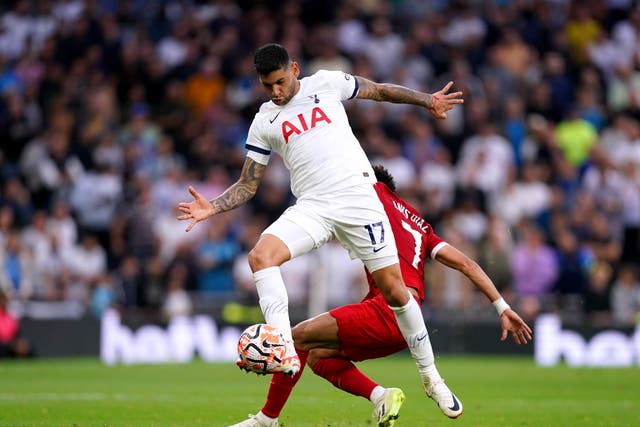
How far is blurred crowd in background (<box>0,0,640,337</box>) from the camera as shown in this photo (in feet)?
66.5

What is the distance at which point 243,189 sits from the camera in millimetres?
9508

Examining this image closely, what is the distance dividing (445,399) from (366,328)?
81 centimetres

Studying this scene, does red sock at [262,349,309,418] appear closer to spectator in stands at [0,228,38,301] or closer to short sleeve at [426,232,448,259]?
short sleeve at [426,232,448,259]

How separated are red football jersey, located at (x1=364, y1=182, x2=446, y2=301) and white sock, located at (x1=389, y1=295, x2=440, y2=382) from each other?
0.40 metres

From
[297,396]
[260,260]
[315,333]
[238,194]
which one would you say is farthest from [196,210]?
[297,396]

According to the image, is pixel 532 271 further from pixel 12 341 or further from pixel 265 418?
pixel 265 418

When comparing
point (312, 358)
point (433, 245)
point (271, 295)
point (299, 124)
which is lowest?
point (312, 358)

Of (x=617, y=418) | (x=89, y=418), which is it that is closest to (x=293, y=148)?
(x=89, y=418)

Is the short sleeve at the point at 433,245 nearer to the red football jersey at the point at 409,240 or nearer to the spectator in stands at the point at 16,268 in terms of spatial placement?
the red football jersey at the point at 409,240

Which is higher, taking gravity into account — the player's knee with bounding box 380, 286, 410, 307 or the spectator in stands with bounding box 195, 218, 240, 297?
the spectator in stands with bounding box 195, 218, 240, 297

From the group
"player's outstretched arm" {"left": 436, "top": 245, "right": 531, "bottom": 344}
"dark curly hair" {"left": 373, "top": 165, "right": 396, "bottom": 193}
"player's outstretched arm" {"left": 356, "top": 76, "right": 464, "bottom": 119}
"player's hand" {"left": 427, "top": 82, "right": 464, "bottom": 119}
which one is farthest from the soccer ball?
"player's hand" {"left": 427, "top": 82, "right": 464, "bottom": 119}

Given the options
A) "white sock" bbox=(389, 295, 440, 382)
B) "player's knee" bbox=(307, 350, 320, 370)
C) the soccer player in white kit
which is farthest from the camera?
"player's knee" bbox=(307, 350, 320, 370)

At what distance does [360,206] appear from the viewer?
29.8 ft

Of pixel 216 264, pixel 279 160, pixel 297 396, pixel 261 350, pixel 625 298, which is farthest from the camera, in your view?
pixel 279 160
